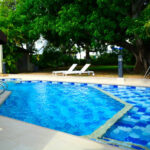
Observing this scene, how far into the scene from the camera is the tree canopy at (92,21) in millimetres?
12547

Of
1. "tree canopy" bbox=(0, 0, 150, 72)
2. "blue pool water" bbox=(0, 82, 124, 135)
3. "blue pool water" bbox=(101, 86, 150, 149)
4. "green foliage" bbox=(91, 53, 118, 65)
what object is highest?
"tree canopy" bbox=(0, 0, 150, 72)

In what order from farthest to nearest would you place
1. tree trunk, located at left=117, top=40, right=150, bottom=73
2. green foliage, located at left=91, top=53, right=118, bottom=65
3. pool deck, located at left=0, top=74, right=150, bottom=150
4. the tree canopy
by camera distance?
green foliage, located at left=91, top=53, right=118, bottom=65, tree trunk, located at left=117, top=40, right=150, bottom=73, the tree canopy, pool deck, located at left=0, top=74, right=150, bottom=150

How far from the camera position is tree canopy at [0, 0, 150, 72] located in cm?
1255

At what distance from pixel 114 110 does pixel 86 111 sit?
32.0 inches

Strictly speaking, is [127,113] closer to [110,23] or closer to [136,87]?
[136,87]

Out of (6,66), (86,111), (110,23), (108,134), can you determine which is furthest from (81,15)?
(108,134)

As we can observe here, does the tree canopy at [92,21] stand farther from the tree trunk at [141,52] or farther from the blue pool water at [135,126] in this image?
the blue pool water at [135,126]

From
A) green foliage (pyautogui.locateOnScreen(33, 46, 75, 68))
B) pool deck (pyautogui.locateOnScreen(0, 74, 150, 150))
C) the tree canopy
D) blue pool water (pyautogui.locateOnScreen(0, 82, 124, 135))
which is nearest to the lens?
pool deck (pyautogui.locateOnScreen(0, 74, 150, 150))

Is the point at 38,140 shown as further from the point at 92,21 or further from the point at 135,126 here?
the point at 92,21

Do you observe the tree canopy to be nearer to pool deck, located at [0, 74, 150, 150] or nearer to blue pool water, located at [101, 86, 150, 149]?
blue pool water, located at [101, 86, 150, 149]

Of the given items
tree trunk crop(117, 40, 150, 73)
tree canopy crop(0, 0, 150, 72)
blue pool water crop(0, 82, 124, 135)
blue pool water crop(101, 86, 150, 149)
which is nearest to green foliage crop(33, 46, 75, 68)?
tree canopy crop(0, 0, 150, 72)

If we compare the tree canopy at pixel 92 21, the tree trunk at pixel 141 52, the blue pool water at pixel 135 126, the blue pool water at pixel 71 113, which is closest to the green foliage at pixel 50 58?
the tree canopy at pixel 92 21

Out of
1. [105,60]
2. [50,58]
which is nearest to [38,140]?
[50,58]

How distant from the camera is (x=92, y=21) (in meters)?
13.5
